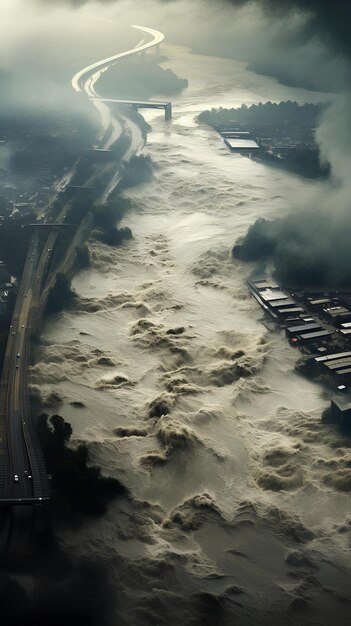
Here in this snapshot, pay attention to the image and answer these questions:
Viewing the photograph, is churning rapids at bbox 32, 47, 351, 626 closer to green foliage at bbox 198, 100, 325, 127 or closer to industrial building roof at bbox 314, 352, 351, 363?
industrial building roof at bbox 314, 352, 351, 363

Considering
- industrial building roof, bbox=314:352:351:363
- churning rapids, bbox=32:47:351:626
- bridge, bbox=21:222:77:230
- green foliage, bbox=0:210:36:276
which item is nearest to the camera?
churning rapids, bbox=32:47:351:626

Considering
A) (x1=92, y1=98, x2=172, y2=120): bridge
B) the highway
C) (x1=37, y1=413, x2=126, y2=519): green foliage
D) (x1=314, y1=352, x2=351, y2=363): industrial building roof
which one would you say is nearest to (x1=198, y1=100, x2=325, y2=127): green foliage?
(x1=92, y1=98, x2=172, y2=120): bridge

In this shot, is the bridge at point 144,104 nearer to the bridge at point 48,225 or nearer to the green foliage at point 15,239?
the green foliage at point 15,239

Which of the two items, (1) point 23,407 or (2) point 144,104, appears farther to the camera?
(2) point 144,104

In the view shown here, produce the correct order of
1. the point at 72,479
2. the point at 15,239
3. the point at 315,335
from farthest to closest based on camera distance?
the point at 15,239 < the point at 315,335 < the point at 72,479

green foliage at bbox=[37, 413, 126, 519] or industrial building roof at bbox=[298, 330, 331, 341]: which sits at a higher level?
industrial building roof at bbox=[298, 330, 331, 341]

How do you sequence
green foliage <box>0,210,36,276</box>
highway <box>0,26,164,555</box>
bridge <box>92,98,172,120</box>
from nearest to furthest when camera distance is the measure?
highway <box>0,26,164,555</box>
green foliage <box>0,210,36,276</box>
bridge <box>92,98,172,120</box>

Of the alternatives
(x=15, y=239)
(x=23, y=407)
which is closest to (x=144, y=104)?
(x=15, y=239)

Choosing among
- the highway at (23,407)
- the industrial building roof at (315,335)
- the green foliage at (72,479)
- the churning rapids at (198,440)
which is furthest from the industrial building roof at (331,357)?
the highway at (23,407)

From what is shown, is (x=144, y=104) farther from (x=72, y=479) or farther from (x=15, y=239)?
(x=72, y=479)
